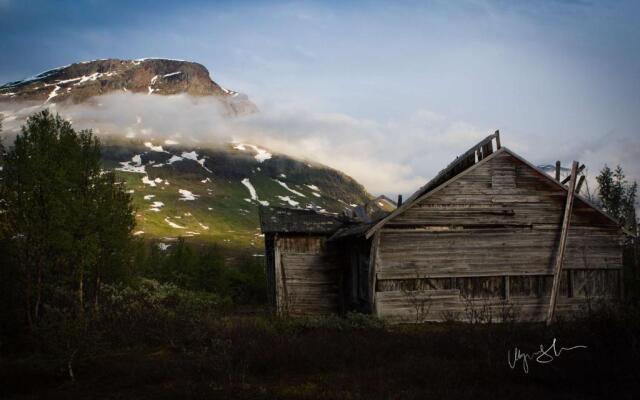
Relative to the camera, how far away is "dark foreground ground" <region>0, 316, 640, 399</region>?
1003 centimetres

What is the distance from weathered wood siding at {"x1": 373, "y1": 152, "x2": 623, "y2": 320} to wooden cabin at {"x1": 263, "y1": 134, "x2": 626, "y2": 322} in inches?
1.6

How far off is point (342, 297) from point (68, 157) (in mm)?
13887

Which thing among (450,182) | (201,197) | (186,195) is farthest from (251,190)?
(450,182)

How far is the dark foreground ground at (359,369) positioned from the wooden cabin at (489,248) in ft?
15.3

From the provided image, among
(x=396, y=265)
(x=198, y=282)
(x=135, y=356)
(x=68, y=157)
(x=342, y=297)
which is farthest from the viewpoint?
(x=198, y=282)

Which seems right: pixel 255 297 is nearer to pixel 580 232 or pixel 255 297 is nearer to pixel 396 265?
pixel 396 265

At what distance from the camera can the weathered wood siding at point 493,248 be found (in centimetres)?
2097

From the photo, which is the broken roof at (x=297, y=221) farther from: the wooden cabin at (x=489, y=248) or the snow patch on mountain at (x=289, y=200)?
the snow patch on mountain at (x=289, y=200)

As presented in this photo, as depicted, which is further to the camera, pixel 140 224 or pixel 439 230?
pixel 140 224

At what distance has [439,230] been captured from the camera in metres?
21.3

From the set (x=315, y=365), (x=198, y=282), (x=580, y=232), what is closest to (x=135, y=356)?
(x=315, y=365)

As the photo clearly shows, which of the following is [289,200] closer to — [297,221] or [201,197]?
[201,197]

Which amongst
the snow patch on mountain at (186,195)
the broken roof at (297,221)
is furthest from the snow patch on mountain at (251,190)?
the broken roof at (297,221)
